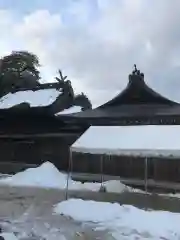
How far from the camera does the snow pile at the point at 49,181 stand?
18333mm

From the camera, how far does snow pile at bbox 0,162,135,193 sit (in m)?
18.3

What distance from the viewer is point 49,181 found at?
2112 centimetres

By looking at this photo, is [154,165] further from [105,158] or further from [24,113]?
[24,113]

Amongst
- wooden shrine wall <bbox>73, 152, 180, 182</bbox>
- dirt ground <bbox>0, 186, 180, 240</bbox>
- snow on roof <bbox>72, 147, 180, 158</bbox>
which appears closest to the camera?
dirt ground <bbox>0, 186, 180, 240</bbox>

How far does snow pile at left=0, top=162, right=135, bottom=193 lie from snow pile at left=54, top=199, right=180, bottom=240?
4.55 meters

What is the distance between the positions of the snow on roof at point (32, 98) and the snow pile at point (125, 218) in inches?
604

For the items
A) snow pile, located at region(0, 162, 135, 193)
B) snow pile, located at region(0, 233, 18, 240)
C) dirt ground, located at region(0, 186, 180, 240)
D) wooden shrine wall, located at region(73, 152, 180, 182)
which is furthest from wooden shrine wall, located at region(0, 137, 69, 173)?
snow pile, located at region(0, 233, 18, 240)

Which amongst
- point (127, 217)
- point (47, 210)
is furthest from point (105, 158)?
point (127, 217)

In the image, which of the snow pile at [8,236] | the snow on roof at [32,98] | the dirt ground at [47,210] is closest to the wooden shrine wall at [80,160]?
the snow on roof at [32,98]

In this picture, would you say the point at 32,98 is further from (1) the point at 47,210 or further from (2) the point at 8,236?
(2) the point at 8,236

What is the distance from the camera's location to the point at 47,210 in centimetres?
1309

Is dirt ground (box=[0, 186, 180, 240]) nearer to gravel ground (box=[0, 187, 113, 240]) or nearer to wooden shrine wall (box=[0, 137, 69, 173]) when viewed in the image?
gravel ground (box=[0, 187, 113, 240])

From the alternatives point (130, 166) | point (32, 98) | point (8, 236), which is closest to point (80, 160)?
point (130, 166)

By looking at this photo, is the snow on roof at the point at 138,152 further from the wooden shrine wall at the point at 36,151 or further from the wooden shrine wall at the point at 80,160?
the wooden shrine wall at the point at 36,151
